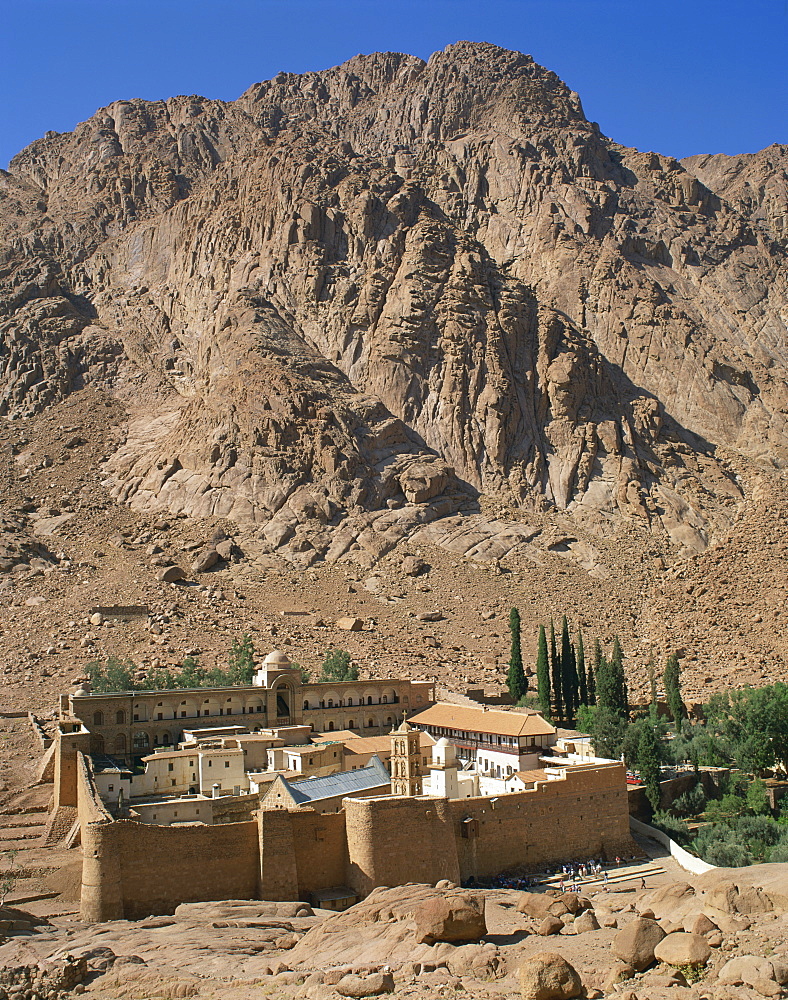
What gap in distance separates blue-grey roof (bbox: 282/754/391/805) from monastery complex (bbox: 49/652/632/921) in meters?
0.07

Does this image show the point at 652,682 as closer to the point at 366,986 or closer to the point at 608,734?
the point at 608,734

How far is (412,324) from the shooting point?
94.8 m

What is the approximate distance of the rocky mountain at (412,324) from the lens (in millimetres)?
83375

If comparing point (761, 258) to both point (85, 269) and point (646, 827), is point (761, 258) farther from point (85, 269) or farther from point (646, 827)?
point (646, 827)

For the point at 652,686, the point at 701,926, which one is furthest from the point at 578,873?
the point at 652,686

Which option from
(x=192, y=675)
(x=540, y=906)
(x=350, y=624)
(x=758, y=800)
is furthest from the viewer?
(x=350, y=624)

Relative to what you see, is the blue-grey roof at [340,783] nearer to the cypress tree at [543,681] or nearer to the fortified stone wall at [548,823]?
the fortified stone wall at [548,823]

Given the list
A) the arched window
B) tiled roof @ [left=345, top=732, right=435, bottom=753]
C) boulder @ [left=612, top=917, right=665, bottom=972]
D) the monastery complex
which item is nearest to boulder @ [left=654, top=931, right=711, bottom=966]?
boulder @ [left=612, top=917, right=665, bottom=972]

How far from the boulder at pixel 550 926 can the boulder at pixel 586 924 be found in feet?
1.26

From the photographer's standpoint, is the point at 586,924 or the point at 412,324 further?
the point at 412,324

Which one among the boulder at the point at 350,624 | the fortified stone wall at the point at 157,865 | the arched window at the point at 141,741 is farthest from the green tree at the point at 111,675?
the fortified stone wall at the point at 157,865

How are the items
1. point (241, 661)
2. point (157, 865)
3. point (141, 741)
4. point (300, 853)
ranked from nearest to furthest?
1. point (157, 865)
2. point (300, 853)
3. point (141, 741)
4. point (241, 661)

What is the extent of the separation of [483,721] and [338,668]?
14367 mm

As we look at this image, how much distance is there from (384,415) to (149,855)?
63.5 m
